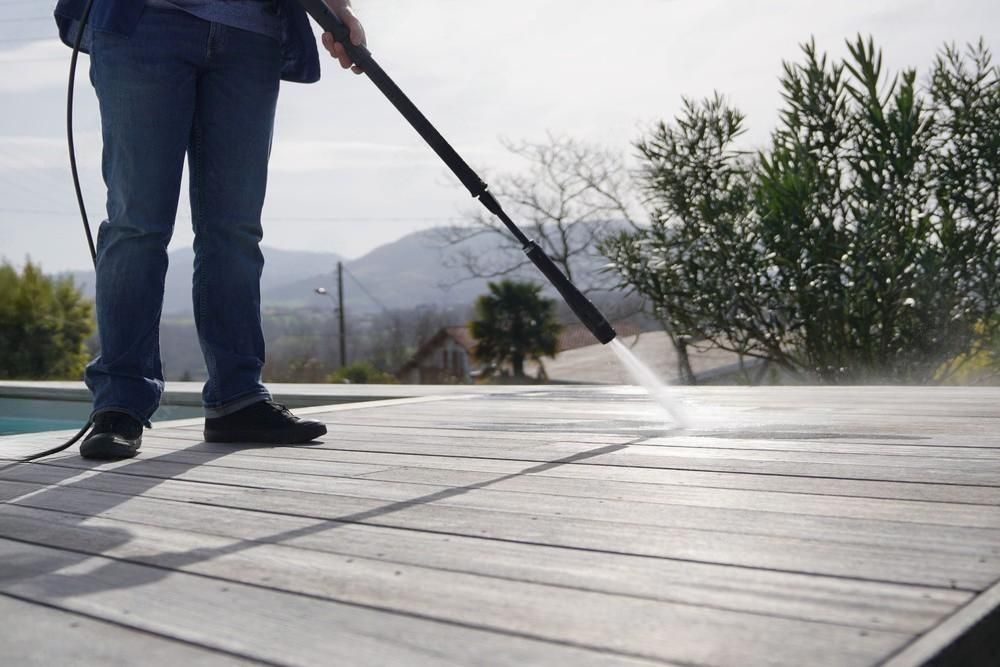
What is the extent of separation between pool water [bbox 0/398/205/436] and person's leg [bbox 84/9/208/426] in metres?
2.81

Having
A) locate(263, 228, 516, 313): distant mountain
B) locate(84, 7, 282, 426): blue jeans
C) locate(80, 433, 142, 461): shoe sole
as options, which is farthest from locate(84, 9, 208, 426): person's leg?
locate(263, 228, 516, 313): distant mountain

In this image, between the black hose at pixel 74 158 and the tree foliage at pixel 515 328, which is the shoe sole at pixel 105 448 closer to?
the black hose at pixel 74 158

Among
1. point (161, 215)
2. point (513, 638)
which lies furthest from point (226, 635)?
point (161, 215)

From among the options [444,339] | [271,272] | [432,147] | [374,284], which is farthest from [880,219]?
[271,272]

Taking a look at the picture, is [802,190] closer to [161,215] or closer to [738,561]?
[161,215]

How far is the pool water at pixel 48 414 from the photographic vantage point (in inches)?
185

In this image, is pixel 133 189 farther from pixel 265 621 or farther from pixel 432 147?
pixel 265 621

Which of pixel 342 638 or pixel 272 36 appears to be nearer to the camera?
pixel 342 638

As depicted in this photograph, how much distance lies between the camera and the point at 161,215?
1.81 metres

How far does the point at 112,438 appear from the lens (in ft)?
5.49

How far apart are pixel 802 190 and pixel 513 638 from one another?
5.13m

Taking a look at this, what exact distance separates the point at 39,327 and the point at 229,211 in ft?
39.0

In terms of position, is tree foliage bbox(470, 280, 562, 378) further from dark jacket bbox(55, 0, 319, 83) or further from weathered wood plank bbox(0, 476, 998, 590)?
weathered wood plank bbox(0, 476, 998, 590)

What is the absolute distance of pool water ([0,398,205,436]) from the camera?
471 cm
